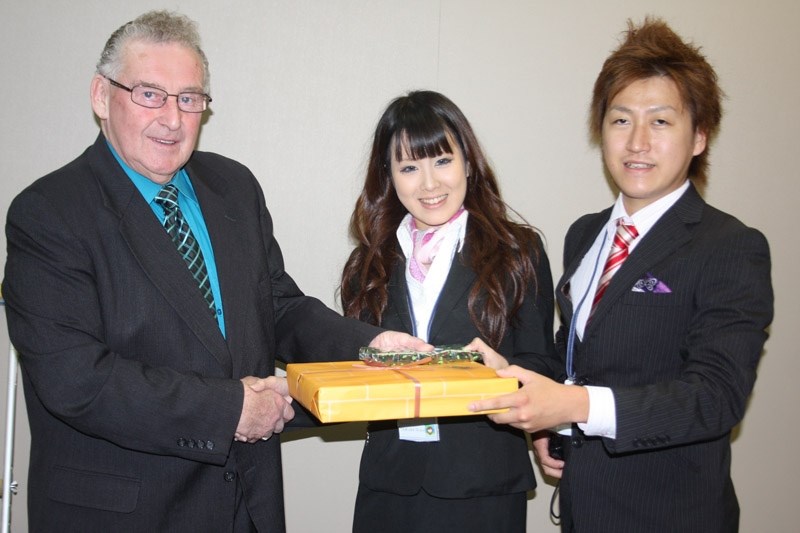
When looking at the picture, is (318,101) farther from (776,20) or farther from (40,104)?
(776,20)

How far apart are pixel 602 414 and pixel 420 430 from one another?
2.09ft

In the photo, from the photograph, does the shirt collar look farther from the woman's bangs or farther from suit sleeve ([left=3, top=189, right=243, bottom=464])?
suit sleeve ([left=3, top=189, right=243, bottom=464])

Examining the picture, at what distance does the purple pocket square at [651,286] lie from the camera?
215 cm

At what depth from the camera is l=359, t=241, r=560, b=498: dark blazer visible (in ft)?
7.91

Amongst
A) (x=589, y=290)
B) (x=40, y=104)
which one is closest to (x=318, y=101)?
(x=40, y=104)

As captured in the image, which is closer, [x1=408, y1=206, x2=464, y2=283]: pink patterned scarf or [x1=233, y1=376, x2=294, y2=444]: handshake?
[x1=233, y1=376, x2=294, y2=444]: handshake

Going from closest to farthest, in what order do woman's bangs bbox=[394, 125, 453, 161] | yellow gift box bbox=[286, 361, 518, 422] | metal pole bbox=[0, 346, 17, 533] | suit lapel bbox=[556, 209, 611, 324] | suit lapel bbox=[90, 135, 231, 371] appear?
yellow gift box bbox=[286, 361, 518, 422], suit lapel bbox=[90, 135, 231, 371], suit lapel bbox=[556, 209, 611, 324], woman's bangs bbox=[394, 125, 453, 161], metal pole bbox=[0, 346, 17, 533]

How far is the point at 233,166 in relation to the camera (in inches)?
107

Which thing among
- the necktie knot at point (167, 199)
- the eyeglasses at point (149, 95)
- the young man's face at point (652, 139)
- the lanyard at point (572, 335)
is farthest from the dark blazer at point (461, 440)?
the eyeglasses at point (149, 95)

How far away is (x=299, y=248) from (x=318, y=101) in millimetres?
654

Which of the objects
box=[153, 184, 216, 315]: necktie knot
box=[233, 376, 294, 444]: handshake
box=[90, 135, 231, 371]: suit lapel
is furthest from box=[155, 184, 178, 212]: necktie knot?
box=[233, 376, 294, 444]: handshake

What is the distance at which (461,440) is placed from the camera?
8.00 ft

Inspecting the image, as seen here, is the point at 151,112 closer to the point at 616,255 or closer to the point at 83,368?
the point at 83,368

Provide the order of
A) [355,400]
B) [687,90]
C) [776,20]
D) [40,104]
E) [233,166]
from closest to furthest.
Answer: [355,400] → [687,90] → [233,166] → [40,104] → [776,20]
